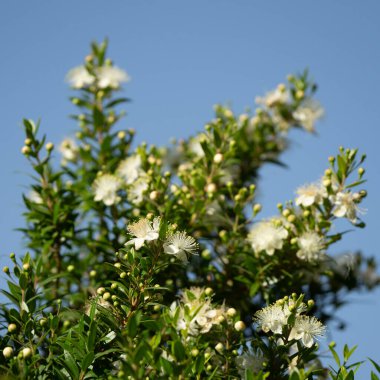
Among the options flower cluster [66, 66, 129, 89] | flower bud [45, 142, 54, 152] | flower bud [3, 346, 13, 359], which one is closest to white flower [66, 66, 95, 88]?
flower cluster [66, 66, 129, 89]

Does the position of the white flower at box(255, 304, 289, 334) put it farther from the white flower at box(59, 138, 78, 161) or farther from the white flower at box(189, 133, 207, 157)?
the white flower at box(59, 138, 78, 161)

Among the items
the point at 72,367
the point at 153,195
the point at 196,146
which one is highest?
the point at 196,146

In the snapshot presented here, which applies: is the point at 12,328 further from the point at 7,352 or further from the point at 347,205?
the point at 347,205

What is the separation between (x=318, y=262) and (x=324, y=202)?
359 mm

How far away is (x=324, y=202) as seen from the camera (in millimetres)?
3346

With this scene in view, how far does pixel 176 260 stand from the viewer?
3.09 meters

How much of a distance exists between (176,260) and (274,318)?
765 mm

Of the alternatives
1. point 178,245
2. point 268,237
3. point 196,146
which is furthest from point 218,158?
point 178,245

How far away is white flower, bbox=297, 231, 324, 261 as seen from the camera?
3273 millimetres

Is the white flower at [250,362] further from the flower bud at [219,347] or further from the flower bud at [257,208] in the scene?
the flower bud at [257,208]

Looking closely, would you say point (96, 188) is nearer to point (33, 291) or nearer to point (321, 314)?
point (33, 291)

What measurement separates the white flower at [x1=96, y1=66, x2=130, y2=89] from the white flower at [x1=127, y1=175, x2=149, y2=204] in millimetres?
1157

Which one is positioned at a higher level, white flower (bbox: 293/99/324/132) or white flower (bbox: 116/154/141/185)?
white flower (bbox: 293/99/324/132)

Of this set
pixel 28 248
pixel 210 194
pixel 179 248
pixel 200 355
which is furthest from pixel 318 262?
pixel 28 248
